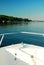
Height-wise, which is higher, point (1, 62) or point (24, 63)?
point (24, 63)

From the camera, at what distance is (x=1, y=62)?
2373 mm

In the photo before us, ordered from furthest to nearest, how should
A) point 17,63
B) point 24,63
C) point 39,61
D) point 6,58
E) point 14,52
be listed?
1. point 6,58
2. point 14,52
3. point 17,63
4. point 24,63
5. point 39,61

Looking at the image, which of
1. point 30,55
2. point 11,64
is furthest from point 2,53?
point 30,55

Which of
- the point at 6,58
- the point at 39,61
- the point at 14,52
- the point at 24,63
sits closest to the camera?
the point at 39,61

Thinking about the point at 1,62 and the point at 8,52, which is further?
the point at 1,62

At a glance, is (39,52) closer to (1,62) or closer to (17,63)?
(17,63)

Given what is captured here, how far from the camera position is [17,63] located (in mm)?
1923

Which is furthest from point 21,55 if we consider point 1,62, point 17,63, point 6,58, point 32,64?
point 1,62

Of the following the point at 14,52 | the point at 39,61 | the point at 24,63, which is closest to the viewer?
the point at 39,61

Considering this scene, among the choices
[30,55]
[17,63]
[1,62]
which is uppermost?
[30,55]

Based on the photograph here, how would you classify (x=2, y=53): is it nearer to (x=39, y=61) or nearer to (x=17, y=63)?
(x=17, y=63)

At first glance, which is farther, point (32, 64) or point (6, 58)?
point (6, 58)

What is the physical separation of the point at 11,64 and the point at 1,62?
31 cm

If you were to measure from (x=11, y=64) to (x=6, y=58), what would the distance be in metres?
0.17
